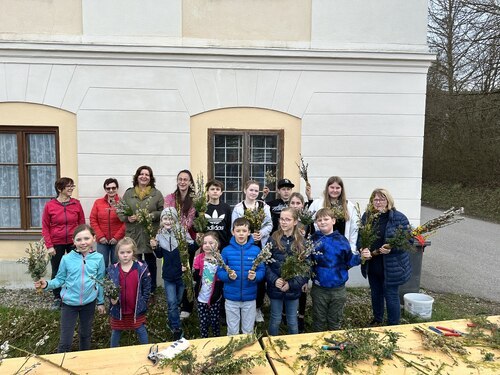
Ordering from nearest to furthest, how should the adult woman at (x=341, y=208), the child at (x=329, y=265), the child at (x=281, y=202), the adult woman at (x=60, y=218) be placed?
the child at (x=329, y=265) → the adult woman at (x=341, y=208) → the child at (x=281, y=202) → the adult woman at (x=60, y=218)

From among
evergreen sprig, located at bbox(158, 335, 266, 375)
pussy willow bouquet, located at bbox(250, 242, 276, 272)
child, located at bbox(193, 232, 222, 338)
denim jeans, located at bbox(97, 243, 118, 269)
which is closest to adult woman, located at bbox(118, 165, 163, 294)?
denim jeans, located at bbox(97, 243, 118, 269)

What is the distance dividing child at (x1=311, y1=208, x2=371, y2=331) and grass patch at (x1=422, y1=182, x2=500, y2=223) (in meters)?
12.6

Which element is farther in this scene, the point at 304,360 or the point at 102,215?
the point at 102,215

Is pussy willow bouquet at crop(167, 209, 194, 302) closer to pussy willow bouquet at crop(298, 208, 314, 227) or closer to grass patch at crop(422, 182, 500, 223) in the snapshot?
pussy willow bouquet at crop(298, 208, 314, 227)

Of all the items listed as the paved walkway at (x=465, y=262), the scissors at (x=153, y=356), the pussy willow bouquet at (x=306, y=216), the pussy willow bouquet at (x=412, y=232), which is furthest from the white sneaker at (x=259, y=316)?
the paved walkway at (x=465, y=262)

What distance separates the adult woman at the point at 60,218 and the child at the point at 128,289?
5.95ft

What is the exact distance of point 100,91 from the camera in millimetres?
5859

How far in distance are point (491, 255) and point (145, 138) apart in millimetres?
8057

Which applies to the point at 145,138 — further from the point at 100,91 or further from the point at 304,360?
the point at 304,360

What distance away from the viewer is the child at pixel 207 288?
13.0ft

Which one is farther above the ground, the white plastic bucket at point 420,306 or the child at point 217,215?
the child at point 217,215

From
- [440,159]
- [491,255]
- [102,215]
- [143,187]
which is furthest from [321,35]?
[440,159]

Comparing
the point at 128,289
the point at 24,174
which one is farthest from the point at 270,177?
the point at 24,174

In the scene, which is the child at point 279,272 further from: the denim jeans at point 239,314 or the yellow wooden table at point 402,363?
the yellow wooden table at point 402,363
